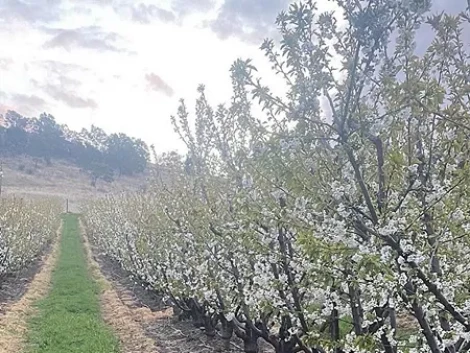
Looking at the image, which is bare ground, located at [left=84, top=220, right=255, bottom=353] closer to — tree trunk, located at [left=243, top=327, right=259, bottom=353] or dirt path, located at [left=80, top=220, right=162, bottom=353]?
Answer: dirt path, located at [left=80, top=220, right=162, bottom=353]

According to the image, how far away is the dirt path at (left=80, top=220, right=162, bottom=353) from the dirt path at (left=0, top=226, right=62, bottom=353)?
2333 millimetres

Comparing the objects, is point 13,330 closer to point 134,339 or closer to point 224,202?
point 134,339

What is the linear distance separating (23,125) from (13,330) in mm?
125859

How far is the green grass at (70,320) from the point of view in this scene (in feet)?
44.8

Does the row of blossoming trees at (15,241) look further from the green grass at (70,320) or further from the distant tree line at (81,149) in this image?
the distant tree line at (81,149)

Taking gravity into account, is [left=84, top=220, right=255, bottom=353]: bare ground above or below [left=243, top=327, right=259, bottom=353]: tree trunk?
Answer: below

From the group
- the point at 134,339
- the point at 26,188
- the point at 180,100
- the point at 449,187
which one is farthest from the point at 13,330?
the point at 26,188

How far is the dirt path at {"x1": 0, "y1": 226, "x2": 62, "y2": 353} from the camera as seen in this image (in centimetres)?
1430

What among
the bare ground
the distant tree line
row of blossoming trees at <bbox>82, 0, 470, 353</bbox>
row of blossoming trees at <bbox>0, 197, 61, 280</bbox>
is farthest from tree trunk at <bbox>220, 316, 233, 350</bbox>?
the distant tree line

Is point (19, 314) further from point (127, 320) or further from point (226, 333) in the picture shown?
point (226, 333)

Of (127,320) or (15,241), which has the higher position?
(15,241)

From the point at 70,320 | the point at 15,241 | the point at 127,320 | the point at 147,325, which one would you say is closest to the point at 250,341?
the point at 147,325

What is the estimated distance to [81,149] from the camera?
12444 cm

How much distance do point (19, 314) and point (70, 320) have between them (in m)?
2.42
